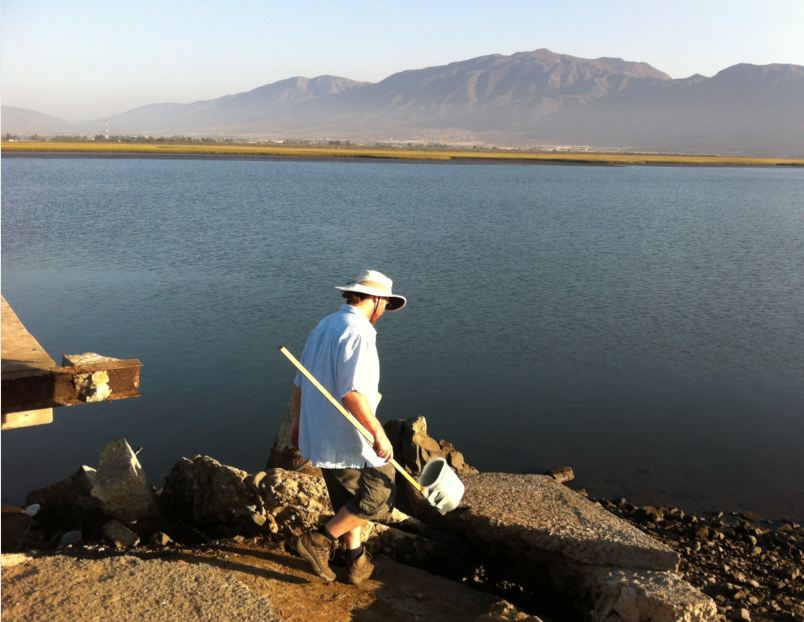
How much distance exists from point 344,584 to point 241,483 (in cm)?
154

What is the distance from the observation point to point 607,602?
5.48m

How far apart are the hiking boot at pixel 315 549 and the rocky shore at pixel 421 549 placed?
130mm

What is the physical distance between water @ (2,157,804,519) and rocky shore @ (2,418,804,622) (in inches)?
80.6

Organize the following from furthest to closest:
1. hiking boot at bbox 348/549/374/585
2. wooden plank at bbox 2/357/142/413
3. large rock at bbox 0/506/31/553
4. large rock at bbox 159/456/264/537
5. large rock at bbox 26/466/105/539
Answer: large rock at bbox 26/466/105/539 < large rock at bbox 0/506/31/553 < large rock at bbox 159/456/264/537 < hiking boot at bbox 348/549/374/585 < wooden plank at bbox 2/357/142/413

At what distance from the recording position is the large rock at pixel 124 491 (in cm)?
656

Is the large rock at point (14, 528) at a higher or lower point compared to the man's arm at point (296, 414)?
lower

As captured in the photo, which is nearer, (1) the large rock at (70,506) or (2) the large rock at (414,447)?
(1) the large rock at (70,506)

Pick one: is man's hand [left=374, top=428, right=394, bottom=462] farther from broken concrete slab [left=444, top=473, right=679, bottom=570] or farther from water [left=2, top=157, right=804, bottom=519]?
water [left=2, top=157, right=804, bottom=519]

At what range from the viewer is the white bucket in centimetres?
549

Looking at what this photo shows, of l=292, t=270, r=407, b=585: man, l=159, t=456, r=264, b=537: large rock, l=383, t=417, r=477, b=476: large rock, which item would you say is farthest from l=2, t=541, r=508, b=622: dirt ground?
l=383, t=417, r=477, b=476: large rock

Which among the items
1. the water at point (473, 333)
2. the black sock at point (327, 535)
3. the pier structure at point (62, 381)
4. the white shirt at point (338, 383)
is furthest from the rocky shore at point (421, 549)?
the water at point (473, 333)

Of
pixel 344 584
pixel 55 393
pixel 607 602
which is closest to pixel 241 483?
pixel 344 584

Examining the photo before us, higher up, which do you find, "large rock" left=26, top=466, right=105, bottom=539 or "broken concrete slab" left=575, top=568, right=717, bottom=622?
"broken concrete slab" left=575, top=568, right=717, bottom=622

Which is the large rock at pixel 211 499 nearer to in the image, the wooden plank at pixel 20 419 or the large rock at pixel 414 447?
the wooden plank at pixel 20 419
